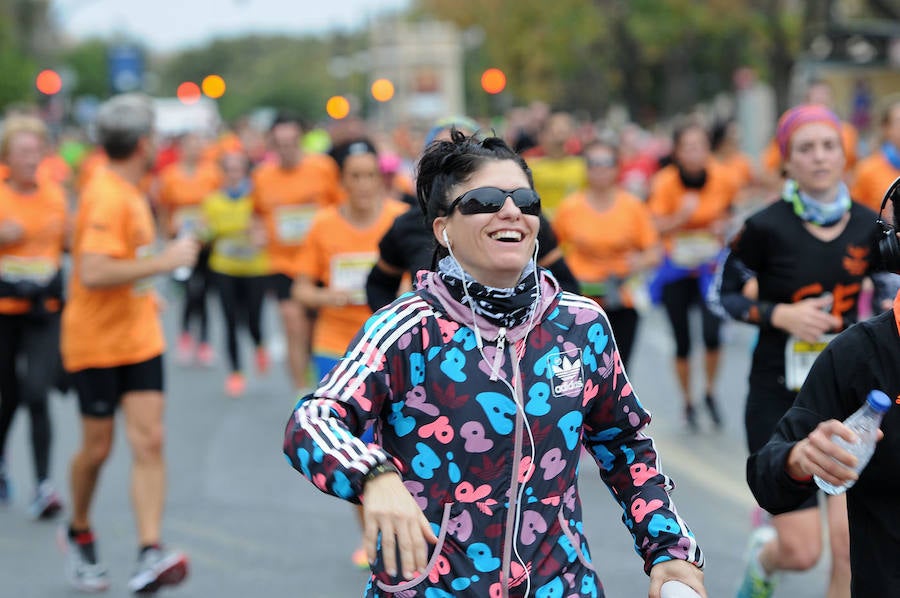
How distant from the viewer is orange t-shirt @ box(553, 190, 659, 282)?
372 inches

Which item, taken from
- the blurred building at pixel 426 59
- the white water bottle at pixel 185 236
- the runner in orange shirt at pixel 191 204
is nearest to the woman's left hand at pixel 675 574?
the white water bottle at pixel 185 236

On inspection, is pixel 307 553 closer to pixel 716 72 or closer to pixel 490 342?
pixel 490 342

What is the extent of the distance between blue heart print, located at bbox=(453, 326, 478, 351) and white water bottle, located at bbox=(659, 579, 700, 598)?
0.66 metres

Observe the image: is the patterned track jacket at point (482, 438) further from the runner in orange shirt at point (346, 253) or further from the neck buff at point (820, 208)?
the runner in orange shirt at point (346, 253)

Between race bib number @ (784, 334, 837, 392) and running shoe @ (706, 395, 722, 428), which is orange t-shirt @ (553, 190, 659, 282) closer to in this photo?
running shoe @ (706, 395, 722, 428)

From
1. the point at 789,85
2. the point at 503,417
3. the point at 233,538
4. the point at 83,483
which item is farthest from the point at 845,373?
the point at 789,85

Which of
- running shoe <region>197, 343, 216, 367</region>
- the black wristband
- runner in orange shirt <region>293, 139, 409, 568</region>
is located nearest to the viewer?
the black wristband

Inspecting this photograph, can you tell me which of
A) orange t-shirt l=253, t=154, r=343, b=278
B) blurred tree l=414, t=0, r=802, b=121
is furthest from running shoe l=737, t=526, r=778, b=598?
blurred tree l=414, t=0, r=802, b=121

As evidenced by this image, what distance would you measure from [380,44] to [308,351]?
124 meters

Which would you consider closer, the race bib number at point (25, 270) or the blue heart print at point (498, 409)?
the blue heart print at point (498, 409)

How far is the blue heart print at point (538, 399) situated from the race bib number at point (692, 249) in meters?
7.45

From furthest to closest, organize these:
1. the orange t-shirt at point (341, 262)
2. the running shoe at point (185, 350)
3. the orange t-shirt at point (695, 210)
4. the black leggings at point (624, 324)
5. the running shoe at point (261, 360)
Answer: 1. the running shoe at point (185, 350)
2. the running shoe at point (261, 360)
3. the orange t-shirt at point (695, 210)
4. the black leggings at point (624, 324)
5. the orange t-shirt at point (341, 262)

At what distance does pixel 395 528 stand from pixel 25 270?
6.05 meters

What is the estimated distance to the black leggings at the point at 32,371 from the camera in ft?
27.4
